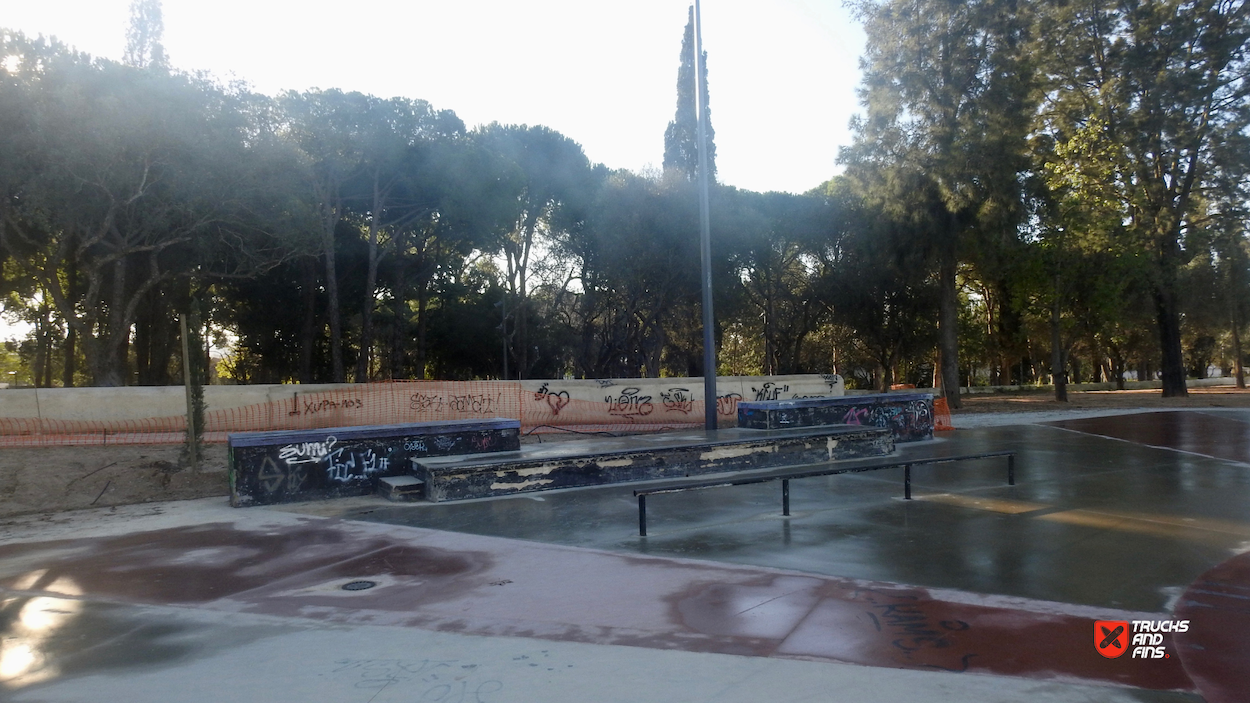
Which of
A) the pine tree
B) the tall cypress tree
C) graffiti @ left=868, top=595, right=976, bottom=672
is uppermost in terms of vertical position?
the pine tree

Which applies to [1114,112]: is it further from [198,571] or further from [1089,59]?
[198,571]

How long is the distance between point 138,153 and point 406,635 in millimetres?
21742

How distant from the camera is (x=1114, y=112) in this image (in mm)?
30625

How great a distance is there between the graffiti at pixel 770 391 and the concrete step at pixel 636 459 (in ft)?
29.3

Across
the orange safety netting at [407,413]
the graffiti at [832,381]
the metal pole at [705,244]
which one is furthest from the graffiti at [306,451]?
the graffiti at [832,381]

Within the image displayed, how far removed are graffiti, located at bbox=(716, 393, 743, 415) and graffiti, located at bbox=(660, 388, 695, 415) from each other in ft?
3.09

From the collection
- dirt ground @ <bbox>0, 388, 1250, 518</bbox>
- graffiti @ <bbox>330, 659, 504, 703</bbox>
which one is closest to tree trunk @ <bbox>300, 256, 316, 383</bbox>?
dirt ground @ <bbox>0, 388, 1250, 518</bbox>

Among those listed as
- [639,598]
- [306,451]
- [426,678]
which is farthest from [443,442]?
[426,678]

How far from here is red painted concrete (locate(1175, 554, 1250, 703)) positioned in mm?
4488

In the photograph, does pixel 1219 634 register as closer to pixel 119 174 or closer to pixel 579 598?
pixel 579 598

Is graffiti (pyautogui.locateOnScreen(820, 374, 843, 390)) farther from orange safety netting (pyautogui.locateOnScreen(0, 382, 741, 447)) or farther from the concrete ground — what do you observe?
the concrete ground

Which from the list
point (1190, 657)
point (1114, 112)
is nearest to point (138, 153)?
point (1190, 657)

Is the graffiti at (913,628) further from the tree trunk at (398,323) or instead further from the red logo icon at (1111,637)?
the tree trunk at (398,323)

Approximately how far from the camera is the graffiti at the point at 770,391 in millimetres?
24703
